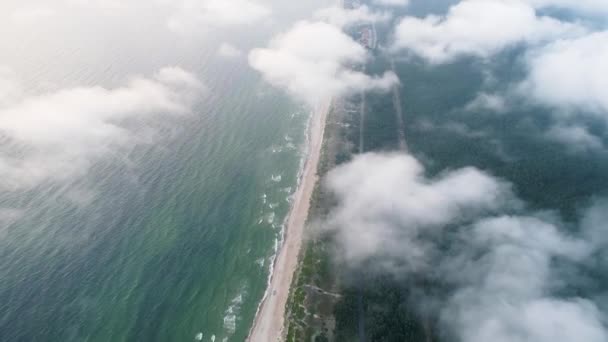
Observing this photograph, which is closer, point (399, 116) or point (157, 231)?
point (157, 231)

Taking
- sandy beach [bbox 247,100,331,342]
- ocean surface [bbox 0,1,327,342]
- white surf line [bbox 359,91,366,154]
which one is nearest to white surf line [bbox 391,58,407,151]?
white surf line [bbox 359,91,366,154]

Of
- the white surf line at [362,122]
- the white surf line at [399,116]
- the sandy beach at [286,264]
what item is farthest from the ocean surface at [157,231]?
the white surf line at [399,116]

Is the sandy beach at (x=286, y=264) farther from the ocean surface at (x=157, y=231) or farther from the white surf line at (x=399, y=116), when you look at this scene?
the white surf line at (x=399, y=116)

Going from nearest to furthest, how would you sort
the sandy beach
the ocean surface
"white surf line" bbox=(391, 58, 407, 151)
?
the ocean surface, the sandy beach, "white surf line" bbox=(391, 58, 407, 151)

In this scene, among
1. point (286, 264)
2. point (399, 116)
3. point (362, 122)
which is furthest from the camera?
point (399, 116)

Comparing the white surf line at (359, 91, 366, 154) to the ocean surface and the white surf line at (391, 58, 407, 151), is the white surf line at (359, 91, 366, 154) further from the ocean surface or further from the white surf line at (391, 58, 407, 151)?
the ocean surface

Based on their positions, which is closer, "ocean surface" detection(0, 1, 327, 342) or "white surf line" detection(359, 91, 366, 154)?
"ocean surface" detection(0, 1, 327, 342)

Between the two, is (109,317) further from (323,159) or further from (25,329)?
(323,159)

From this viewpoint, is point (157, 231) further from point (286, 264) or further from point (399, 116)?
point (399, 116)

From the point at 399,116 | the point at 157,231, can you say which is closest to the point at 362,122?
the point at 399,116
